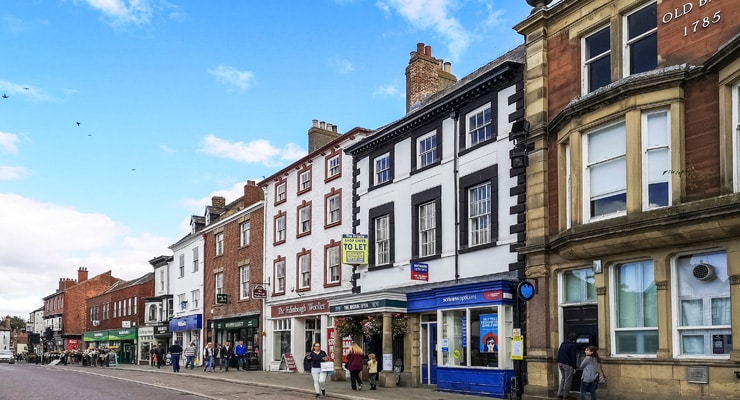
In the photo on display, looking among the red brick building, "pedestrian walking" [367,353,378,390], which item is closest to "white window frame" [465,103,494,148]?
"pedestrian walking" [367,353,378,390]

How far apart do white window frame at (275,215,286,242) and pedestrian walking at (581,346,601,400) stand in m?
22.9

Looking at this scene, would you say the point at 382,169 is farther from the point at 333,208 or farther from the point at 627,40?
the point at 627,40

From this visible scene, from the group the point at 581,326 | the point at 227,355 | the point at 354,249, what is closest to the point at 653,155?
the point at 581,326

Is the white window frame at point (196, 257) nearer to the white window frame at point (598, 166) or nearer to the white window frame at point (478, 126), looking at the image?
the white window frame at point (478, 126)

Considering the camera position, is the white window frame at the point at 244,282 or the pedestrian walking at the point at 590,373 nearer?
the pedestrian walking at the point at 590,373

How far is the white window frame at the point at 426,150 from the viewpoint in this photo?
83.5ft

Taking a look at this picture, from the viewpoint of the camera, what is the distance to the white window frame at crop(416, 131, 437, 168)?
25.5 metres

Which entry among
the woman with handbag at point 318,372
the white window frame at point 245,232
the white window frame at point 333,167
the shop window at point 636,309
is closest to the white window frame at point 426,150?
the white window frame at point 333,167

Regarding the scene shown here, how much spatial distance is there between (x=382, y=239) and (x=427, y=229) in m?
3.09

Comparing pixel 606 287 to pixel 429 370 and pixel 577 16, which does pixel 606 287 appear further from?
pixel 429 370

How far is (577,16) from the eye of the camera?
63.3ft

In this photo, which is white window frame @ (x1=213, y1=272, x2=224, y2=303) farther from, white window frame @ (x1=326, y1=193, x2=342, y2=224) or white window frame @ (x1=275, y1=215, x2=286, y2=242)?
white window frame @ (x1=326, y1=193, x2=342, y2=224)

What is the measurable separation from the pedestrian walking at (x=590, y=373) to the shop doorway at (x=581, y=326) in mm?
1412

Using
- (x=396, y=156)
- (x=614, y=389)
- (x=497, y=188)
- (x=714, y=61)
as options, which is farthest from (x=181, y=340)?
(x=714, y=61)
